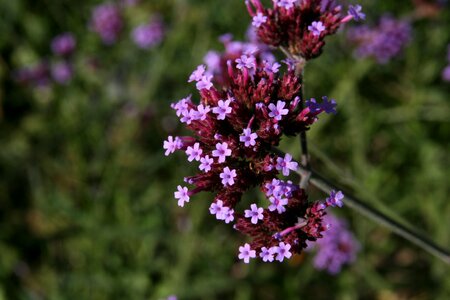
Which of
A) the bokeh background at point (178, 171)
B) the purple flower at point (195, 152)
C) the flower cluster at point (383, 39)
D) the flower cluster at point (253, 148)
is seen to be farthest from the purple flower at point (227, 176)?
the flower cluster at point (383, 39)

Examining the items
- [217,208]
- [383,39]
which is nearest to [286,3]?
[217,208]

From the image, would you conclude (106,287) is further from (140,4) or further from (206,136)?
(140,4)

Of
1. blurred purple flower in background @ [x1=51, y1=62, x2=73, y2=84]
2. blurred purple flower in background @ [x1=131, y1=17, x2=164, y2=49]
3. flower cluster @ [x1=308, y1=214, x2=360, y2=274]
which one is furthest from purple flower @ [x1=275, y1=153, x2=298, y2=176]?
blurred purple flower in background @ [x1=51, y1=62, x2=73, y2=84]

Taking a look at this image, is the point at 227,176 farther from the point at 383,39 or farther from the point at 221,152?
the point at 383,39

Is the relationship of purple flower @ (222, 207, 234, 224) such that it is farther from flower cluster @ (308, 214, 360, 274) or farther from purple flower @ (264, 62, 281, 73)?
flower cluster @ (308, 214, 360, 274)

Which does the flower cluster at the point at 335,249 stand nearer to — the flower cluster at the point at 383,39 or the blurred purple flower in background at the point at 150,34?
the flower cluster at the point at 383,39

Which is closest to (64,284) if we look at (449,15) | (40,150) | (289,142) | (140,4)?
(40,150)
